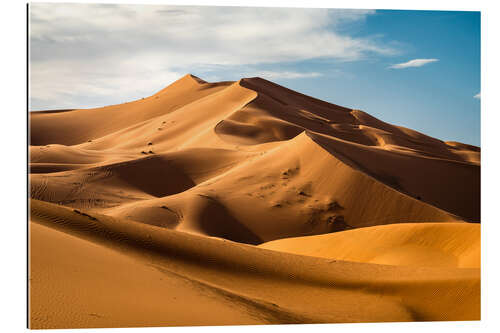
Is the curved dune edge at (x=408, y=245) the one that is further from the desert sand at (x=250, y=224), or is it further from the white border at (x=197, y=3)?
the white border at (x=197, y=3)

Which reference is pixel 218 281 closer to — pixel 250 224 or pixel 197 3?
pixel 197 3

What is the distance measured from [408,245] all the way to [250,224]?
6.86m

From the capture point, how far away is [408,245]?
14.1 metres

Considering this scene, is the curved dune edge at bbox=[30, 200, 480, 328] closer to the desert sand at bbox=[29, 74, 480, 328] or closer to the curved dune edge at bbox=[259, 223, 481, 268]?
the desert sand at bbox=[29, 74, 480, 328]

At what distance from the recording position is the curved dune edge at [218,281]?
7008 millimetres

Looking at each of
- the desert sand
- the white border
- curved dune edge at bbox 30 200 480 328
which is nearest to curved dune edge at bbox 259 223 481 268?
the desert sand

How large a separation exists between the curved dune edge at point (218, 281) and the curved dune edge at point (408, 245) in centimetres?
292

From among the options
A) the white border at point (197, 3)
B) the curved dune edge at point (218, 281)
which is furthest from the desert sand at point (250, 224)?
the white border at point (197, 3)

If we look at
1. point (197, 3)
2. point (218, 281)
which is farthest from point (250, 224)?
point (197, 3)

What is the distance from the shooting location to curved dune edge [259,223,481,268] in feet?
42.0
